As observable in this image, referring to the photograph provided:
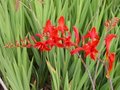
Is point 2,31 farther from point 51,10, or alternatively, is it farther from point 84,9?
point 84,9

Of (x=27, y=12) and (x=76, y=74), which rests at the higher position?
(x=27, y=12)

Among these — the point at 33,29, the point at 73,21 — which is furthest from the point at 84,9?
the point at 33,29

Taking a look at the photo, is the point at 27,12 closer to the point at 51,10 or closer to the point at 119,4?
the point at 51,10

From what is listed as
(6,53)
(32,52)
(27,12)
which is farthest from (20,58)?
(27,12)

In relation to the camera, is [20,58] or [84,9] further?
[84,9]

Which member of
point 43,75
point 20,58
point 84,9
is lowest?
point 43,75

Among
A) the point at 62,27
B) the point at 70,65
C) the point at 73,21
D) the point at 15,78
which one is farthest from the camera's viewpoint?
the point at 73,21

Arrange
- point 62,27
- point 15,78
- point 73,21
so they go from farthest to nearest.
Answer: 1. point 73,21
2. point 15,78
3. point 62,27
